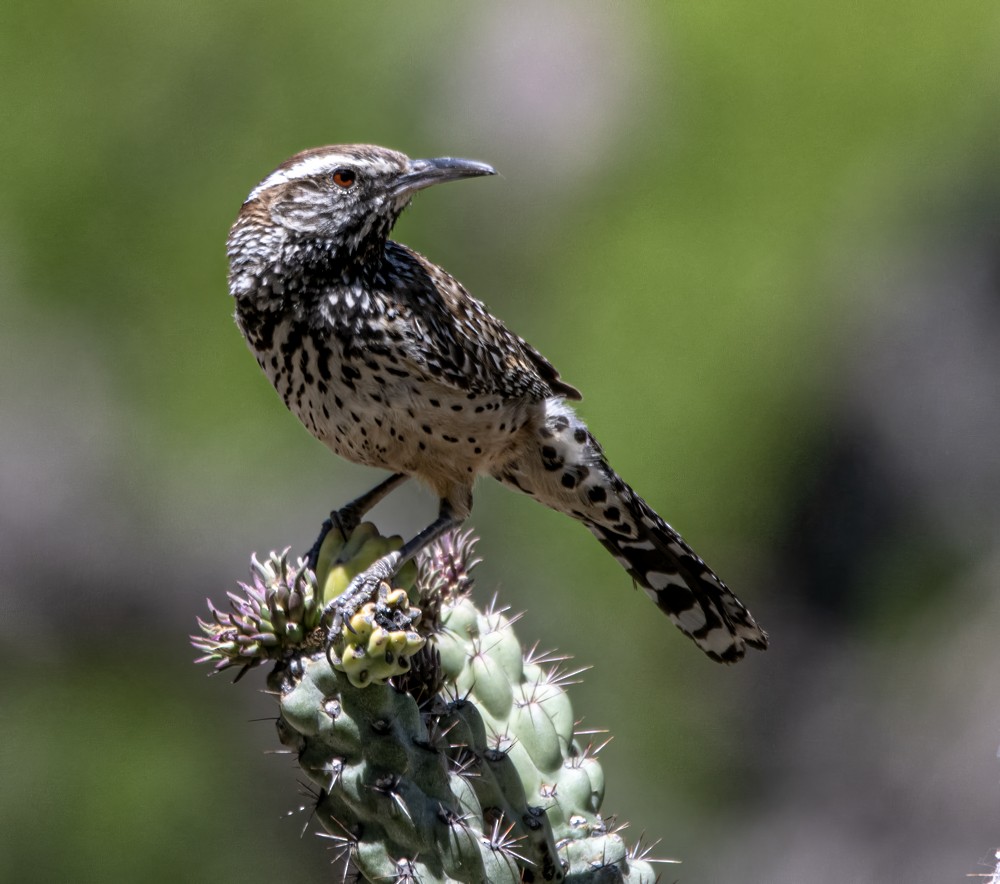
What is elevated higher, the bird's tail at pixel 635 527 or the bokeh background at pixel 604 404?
the bokeh background at pixel 604 404

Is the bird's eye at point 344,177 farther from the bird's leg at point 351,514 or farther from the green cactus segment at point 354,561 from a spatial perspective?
the green cactus segment at point 354,561

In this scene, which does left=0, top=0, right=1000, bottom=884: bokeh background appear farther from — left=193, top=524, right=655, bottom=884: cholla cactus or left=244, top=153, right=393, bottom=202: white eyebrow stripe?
left=193, top=524, right=655, bottom=884: cholla cactus

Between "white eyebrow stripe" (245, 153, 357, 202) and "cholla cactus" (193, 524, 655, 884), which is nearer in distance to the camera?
"cholla cactus" (193, 524, 655, 884)

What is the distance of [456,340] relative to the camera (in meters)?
3.06

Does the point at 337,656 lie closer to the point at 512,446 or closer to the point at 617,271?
the point at 512,446

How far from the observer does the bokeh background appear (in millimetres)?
7035

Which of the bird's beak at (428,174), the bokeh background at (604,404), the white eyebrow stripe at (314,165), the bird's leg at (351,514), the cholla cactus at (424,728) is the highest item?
the bokeh background at (604,404)

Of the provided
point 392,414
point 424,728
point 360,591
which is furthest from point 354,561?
point 392,414

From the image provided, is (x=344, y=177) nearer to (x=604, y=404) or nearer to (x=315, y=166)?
(x=315, y=166)

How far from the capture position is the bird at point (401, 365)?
9.57ft

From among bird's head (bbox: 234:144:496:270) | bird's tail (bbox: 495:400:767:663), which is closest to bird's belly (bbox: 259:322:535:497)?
bird's tail (bbox: 495:400:767:663)

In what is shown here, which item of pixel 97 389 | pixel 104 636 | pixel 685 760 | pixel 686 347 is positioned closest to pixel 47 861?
pixel 104 636

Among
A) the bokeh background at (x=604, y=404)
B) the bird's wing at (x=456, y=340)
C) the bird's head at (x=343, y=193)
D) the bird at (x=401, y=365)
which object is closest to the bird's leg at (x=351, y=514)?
the bird at (x=401, y=365)

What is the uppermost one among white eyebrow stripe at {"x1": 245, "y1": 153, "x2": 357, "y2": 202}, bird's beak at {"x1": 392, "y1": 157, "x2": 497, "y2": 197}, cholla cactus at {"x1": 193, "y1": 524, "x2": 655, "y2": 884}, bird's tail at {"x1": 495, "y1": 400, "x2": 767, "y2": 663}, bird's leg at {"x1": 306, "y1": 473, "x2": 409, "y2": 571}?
bird's beak at {"x1": 392, "y1": 157, "x2": 497, "y2": 197}
